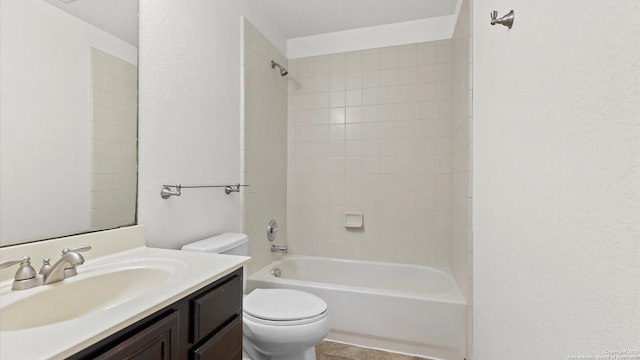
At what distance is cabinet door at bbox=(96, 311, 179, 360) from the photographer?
1.86 feet

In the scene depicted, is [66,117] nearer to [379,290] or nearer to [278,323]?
[278,323]

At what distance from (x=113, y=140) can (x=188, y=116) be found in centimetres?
43

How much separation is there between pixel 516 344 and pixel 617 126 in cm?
77

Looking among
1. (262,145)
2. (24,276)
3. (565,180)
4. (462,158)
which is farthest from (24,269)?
(462,158)

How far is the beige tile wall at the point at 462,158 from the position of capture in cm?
161

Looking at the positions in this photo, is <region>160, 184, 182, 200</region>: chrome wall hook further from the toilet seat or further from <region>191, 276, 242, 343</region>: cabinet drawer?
the toilet seat

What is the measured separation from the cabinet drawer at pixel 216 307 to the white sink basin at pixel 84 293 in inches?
5.5

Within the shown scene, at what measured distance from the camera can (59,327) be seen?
0.53m

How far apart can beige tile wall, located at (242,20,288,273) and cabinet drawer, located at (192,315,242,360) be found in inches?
39.9

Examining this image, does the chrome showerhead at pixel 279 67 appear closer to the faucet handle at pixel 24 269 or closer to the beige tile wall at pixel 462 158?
the beige tile wall at pixel 462 158

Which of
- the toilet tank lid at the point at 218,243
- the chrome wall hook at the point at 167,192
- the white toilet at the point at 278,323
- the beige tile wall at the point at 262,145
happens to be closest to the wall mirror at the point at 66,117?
the chrome wall hook at the point at 167,192

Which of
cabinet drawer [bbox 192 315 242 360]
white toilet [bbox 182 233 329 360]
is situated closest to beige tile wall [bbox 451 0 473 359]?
white toilet [bbox 182 233 329 360]

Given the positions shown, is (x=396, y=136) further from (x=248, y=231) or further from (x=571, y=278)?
(x=571, y=278)

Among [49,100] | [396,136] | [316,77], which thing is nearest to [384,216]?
[396,136]
